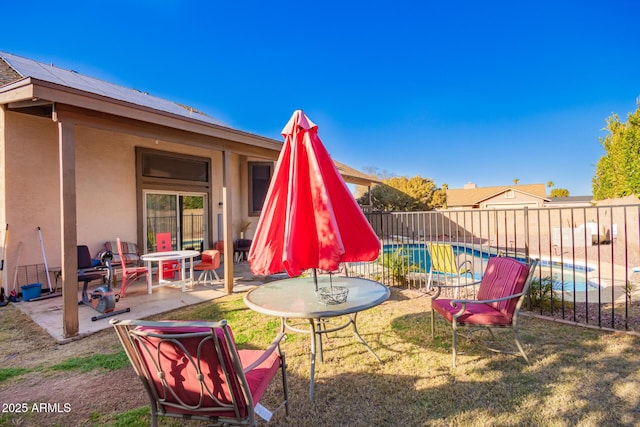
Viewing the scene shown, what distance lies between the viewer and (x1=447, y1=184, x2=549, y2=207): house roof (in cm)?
3077

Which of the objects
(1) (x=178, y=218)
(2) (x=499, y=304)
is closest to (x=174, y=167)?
(1) (x=178, y=218)

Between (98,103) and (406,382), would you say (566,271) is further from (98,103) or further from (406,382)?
(98,103)

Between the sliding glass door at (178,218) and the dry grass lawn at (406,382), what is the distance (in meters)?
4.15

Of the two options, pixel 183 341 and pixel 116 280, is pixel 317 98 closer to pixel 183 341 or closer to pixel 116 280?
pixel 116 280

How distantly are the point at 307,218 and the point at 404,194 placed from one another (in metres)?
20.7

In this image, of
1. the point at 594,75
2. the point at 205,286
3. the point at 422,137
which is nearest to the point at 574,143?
the point at 422,137

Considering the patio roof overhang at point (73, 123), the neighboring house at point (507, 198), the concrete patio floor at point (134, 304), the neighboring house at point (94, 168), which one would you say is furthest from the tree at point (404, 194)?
the patio roof overhang at point (73, 123)

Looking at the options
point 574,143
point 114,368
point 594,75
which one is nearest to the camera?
point 114,368

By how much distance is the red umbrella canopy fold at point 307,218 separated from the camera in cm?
238

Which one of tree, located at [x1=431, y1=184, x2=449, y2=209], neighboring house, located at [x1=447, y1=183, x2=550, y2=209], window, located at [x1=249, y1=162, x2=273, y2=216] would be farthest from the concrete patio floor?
neighboring house, located at [x1=447, y1=183, x2=550, y2=209]

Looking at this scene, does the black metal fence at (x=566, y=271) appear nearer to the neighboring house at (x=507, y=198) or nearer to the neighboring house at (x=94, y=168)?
the neighboring house at (x=94, y=168)

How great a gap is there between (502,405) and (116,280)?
7.41m

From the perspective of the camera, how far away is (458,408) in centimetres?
227

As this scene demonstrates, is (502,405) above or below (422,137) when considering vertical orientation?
below
